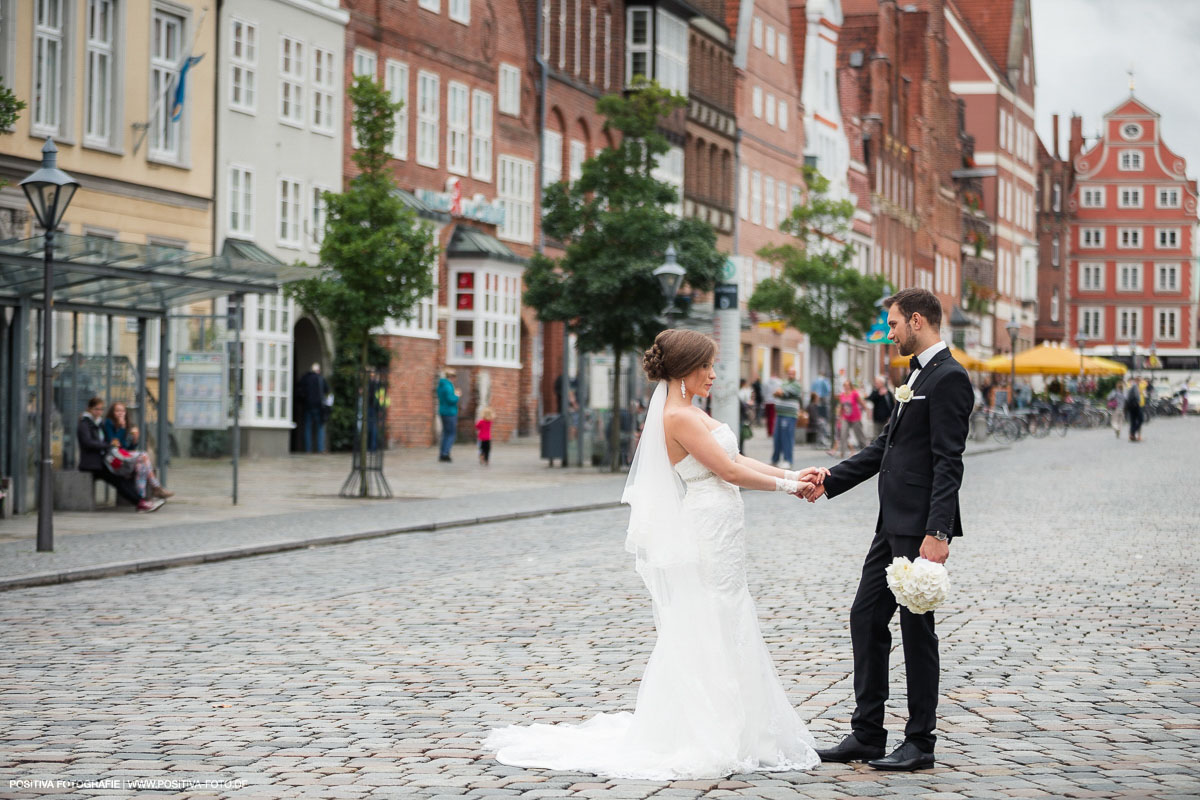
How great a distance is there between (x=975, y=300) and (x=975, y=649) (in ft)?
312

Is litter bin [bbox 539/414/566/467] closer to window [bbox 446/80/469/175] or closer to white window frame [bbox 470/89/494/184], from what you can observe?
window [bbox 446/80/469/175]

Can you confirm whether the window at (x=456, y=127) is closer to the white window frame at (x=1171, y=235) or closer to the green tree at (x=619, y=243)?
the green tree at (x=619, y=243)

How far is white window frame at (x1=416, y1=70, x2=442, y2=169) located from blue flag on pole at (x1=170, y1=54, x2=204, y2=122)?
29.2 feet

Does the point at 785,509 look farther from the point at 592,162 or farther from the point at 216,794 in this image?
the point at 216,794

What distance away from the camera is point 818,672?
9.35 m

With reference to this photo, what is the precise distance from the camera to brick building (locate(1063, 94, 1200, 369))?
131m

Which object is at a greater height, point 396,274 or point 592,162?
point 592,162

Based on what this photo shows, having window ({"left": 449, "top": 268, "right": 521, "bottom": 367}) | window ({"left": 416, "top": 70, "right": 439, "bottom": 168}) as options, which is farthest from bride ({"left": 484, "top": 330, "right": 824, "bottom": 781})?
window ({"left": 449, "top": 268, "right": 521, "bottom": 367})

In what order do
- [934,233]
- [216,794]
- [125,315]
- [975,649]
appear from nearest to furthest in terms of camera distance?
[216,794] < [975,649] < [125,315] < [934,233]

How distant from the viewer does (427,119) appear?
140 ft

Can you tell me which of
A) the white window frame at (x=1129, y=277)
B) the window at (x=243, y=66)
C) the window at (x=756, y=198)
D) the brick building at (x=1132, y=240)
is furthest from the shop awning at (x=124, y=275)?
the white window frame at (x=1129, y=277)

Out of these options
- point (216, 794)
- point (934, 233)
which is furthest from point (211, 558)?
point (934, 233)

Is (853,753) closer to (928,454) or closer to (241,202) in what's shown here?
(928,454)

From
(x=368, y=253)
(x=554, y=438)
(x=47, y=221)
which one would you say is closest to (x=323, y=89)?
(x=554, y=438)
